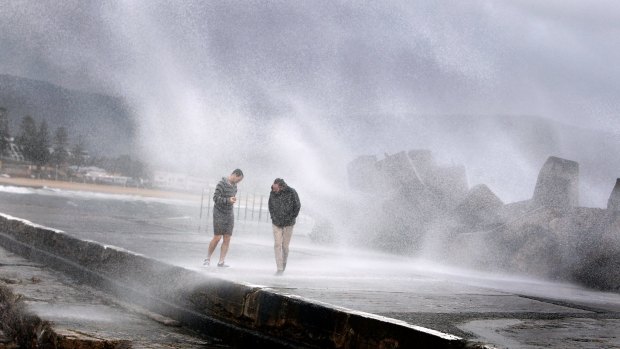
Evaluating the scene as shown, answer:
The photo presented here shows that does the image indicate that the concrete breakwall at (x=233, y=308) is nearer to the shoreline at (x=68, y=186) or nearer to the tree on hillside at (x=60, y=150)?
the shoreline at (x=68, y=186)

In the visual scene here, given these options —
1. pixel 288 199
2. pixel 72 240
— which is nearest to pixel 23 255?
pixel 72 240

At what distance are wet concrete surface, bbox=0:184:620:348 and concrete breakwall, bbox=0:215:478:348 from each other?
0.74 m

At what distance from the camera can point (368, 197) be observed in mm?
Result: 20766

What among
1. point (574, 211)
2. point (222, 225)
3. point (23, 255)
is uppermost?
point (574, 211)

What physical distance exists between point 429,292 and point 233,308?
386 cm

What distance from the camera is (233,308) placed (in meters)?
6.96

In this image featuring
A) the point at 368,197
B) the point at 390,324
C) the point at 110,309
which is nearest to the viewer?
the point at 390,324

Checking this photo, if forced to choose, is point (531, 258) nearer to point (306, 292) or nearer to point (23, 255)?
point (306, 292)

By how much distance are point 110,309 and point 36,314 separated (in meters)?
1.13

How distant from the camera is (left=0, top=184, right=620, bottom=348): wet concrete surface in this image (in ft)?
22.6

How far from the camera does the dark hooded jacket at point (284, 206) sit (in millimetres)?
10750

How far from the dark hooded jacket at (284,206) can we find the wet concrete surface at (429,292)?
792mm

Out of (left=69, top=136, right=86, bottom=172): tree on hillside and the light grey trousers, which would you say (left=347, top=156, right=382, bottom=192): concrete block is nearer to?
the light grey trousers

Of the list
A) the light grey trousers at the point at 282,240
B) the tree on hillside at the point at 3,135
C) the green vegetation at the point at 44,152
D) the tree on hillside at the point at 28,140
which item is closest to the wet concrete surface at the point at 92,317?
the light grey trousers at the point at 282,240
